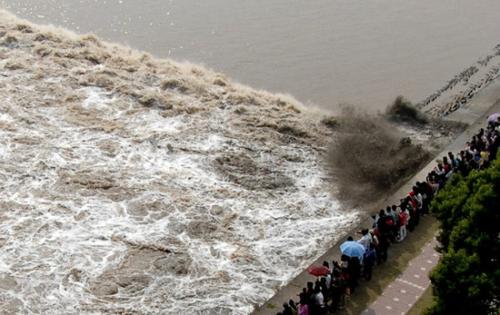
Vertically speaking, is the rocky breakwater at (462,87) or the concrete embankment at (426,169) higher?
the rocky breakwater at (462,87)

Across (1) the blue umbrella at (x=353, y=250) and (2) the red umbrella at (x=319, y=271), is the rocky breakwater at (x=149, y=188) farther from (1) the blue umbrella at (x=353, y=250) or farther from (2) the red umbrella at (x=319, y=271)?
(1) the blue umbrella at (x=353, y=250)

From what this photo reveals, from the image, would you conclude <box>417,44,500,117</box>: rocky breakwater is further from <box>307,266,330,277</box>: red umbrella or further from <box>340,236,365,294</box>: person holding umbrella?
<box>307,266,330,277</box>: red umbrella

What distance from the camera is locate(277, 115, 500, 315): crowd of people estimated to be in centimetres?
1131

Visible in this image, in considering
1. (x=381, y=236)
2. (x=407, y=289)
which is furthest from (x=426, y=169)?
(x=407, y=289)

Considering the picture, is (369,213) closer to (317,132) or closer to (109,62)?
(317,132)

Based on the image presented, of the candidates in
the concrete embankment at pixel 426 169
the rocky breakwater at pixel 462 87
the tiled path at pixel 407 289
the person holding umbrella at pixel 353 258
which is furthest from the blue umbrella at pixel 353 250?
the rocky breakwater at pixel 462 87

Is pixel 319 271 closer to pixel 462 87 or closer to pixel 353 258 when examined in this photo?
pixel 353 258

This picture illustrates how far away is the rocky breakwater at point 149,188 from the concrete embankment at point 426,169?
1.06 m

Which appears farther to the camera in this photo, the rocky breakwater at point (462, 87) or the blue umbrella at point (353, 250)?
the rocky breakwater at point (462, 87)

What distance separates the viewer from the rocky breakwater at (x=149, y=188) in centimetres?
1391

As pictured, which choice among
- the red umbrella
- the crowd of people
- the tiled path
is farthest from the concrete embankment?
the tiled path

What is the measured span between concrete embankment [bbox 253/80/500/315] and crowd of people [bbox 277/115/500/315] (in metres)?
0.35

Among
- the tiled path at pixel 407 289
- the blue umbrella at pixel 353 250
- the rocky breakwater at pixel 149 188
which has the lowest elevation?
the tiled path at pixel 407 289

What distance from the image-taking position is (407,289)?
1208 cm
